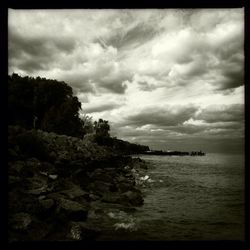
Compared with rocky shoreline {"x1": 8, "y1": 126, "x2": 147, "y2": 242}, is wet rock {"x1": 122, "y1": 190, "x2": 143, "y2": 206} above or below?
below

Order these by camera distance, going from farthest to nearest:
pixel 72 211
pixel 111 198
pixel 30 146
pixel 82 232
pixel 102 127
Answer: pixel 102 127 < pixel 30 146 < pixel 111 198 < pixel 72 211 < pixel 82 232

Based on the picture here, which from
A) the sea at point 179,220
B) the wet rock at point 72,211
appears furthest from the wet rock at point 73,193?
the sea at point 179,220

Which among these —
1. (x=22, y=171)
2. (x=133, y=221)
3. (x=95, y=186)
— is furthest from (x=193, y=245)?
(x=95, y=186)

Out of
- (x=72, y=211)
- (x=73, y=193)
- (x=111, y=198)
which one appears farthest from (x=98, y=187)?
(x=72, y=211)

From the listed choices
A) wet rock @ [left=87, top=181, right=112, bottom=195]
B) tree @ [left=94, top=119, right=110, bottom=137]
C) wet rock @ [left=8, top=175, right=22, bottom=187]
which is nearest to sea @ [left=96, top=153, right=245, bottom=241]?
wet rock @ [left=87, top=181, right=112, bottom=195]

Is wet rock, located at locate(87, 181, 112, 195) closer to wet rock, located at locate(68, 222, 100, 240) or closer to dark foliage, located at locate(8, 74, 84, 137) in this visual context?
wet rock, located at locate(68, 222, 100, 240)

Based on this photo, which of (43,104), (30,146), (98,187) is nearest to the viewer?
(98,187)

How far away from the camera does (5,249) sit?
14.6 feet

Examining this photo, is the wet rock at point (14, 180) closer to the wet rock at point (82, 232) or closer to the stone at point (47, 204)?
the stone at point (47, 204)

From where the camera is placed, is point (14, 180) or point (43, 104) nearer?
point (14, 180)

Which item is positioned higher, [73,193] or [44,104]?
[44,104]

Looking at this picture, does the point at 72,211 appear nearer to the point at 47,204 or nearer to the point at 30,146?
the point at 47,204

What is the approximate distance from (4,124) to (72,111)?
37.9m
